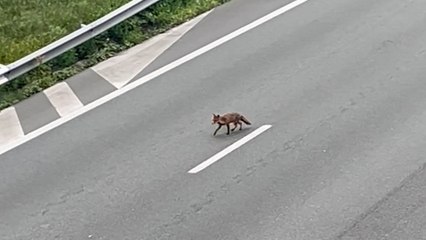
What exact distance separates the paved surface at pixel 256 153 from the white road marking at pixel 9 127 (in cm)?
35

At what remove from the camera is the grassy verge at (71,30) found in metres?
13.8

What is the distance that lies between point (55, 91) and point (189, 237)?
5.05 meters

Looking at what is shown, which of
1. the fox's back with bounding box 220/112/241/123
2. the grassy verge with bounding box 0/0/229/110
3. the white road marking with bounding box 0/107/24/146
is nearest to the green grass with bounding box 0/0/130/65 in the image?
the grassy verge with bounding box 0/0/229/110

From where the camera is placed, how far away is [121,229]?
940 centimetres

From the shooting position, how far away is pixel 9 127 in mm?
12430

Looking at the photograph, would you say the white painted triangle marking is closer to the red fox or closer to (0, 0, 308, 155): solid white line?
(0, 0, 308, 155): solid white line

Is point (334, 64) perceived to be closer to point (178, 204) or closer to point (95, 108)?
point (95, 108)

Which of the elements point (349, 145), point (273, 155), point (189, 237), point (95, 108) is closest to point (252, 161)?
point (273, 155)

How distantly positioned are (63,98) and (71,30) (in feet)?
7.93

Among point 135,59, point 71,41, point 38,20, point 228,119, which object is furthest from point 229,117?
point 38,20

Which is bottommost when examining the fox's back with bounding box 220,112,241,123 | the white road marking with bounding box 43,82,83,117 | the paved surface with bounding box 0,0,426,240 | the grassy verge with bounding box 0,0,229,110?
the paved surface with bounding box 0,0,426,240

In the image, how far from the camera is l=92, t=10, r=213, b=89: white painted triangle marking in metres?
13.9

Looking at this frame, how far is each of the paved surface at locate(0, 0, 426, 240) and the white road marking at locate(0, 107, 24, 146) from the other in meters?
0.35

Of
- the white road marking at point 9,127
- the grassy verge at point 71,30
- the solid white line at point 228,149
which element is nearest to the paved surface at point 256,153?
the solid white line at point 228,149
